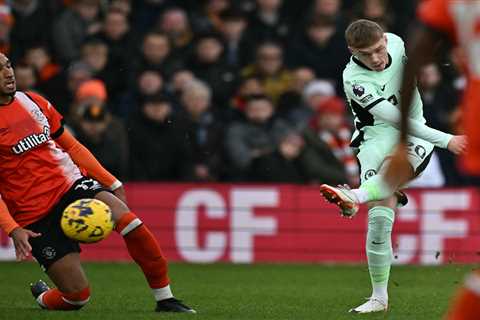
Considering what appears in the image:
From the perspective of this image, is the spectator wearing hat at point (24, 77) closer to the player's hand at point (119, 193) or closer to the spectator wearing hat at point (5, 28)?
the spectator wearing hat at point (5, 28)

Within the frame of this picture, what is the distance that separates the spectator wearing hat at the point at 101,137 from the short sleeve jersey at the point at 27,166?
541 centimetres

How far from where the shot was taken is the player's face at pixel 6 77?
30.8ft

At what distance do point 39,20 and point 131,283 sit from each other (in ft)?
19.4

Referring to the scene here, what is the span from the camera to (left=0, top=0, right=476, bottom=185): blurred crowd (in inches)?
607

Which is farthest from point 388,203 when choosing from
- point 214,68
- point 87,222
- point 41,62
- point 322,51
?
point 41,62

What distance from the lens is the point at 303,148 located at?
15391 mm

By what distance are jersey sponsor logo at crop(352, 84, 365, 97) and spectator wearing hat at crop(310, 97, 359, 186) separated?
554cm

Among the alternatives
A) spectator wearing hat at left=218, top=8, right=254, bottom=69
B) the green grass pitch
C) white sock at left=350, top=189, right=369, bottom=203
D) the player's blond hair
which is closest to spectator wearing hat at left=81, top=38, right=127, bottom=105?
spectator wearing hat at left=218, top=8, right=254, bottom=69

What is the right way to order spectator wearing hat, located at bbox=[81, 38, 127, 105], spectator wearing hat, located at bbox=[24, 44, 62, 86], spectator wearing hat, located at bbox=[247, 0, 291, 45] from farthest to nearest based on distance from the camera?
1. spectator wearing hat, located at bbox=[247, 0, 291, 45]
2. spectator wearing hat, located at bbox=[24, 44, 62, 86]
3. spectator wearing hat, located at bbox=[81, 38, 127, 105]

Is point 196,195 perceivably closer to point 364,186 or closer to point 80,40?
point 80,40

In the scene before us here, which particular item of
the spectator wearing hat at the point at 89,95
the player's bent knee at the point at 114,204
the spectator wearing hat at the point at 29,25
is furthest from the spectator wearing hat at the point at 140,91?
the player's bent knee at the point at 114,204

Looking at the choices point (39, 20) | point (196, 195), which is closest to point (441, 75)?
point (196, 195)

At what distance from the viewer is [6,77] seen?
9445mm

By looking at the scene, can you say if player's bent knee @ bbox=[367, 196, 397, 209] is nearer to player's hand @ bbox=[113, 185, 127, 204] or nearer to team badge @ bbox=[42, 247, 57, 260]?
player's hand @ bbox=[113, 185, 127, 204]
